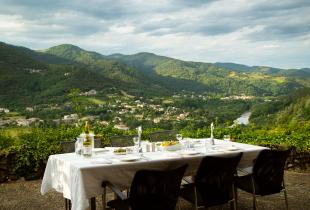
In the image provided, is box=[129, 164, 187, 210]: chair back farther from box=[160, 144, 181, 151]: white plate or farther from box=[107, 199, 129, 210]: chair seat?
box=[160, 144, 181, 151]: white plate

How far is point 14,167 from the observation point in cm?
606

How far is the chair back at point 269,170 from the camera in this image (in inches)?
152

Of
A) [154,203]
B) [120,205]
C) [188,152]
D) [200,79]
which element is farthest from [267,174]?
[200,79]

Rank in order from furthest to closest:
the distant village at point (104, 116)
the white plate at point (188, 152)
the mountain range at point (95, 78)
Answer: the mountain range at point (95, 78), the distant village at point (104, 116), the white plate at point (188, 152)

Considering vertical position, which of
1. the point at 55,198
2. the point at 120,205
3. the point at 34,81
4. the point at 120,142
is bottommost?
the point at 55,198

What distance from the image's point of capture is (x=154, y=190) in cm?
309

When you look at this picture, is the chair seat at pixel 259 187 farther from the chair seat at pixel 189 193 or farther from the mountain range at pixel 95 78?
the mountain range at pixel 95 78

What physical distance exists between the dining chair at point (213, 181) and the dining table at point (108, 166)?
13.4 inches

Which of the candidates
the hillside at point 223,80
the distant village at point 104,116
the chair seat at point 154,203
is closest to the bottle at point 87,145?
the chair seat at point 154,203

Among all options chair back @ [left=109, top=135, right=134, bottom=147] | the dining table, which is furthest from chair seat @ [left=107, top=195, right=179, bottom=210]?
chair back @ [left=109, top=135, right=134, bottom=147]

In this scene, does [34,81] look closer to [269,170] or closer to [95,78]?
[95,78]

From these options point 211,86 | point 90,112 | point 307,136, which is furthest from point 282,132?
point 211,86

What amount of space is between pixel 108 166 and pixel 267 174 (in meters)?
1.71

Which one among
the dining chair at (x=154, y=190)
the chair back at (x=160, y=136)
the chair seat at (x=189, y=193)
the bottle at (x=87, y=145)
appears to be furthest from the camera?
the chair back at (x=160, y=136)
